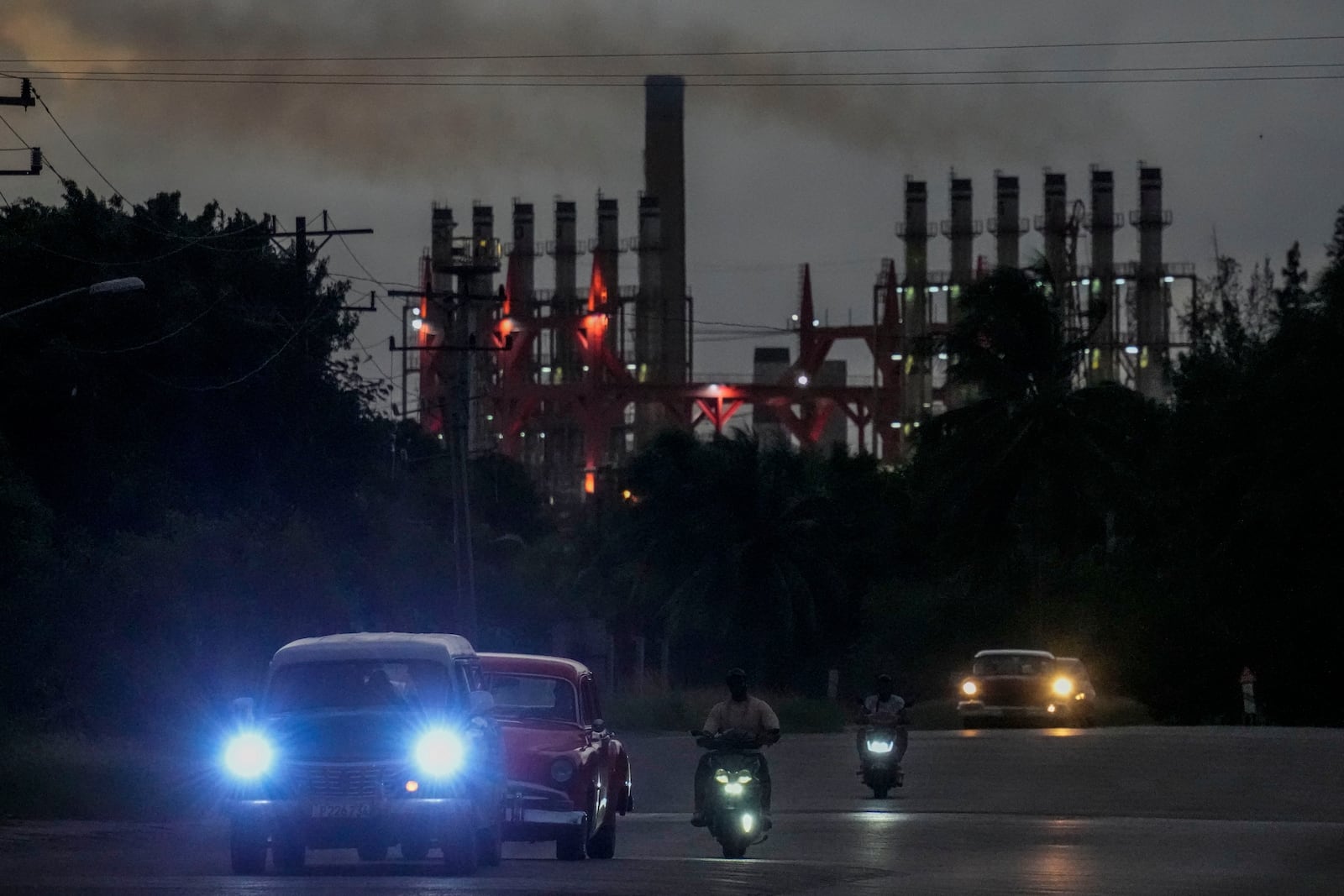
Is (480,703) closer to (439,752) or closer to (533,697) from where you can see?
(439,752)

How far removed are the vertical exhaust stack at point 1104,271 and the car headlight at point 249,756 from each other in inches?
3509

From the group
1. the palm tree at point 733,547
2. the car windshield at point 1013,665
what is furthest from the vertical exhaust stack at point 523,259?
the car windshield at point 1013,665

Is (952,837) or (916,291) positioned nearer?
(952,837)

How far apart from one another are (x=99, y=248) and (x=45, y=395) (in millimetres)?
5379

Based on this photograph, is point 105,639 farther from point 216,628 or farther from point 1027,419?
point 1027,419

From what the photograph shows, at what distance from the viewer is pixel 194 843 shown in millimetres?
21938

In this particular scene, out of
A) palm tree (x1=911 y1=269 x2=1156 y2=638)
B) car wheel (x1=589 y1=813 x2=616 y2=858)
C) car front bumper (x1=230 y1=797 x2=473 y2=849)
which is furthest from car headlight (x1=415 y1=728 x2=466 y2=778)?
palm tree (x1=911 y1=269 x2=1156 y2=638)

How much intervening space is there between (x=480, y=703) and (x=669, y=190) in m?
90.9

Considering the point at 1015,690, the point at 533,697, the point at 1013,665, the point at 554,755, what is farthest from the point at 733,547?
the point at 554,755

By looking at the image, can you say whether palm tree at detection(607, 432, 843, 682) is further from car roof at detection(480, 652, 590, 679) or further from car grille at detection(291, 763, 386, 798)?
car grille at detection(291, 763, 386, 798)

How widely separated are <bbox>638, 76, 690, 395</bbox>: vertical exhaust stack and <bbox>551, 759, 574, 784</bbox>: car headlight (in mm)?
Answer: 87558

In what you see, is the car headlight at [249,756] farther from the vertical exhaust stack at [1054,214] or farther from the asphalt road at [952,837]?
the vertical exhaust stack at [1054,214]

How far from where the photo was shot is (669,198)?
107 meters

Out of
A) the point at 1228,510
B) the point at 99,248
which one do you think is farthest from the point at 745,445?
the point at 99,248
